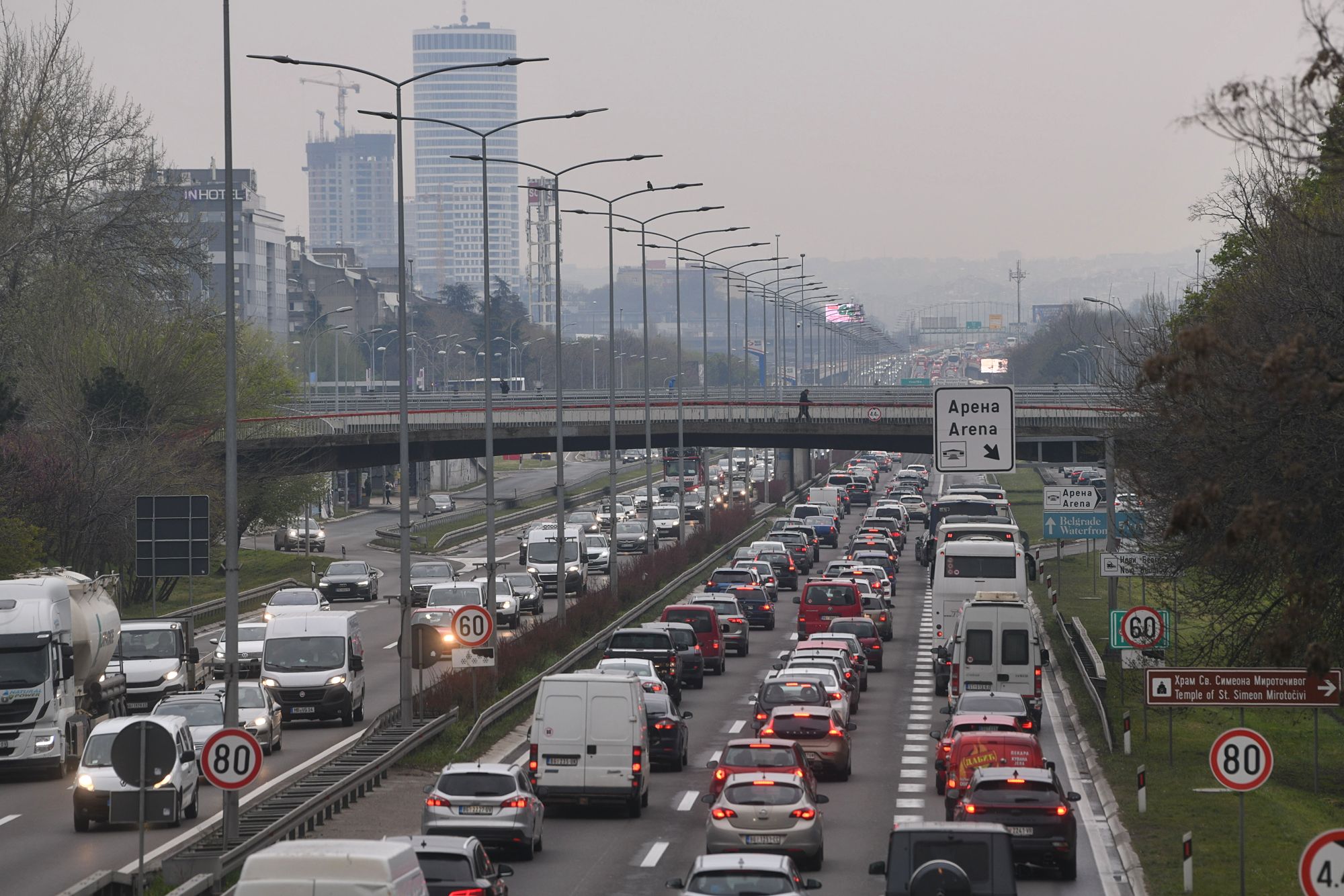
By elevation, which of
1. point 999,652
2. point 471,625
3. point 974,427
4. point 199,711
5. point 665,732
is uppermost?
point 974,427

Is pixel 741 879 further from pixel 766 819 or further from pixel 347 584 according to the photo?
pixel 347 584

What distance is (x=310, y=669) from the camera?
122 ft

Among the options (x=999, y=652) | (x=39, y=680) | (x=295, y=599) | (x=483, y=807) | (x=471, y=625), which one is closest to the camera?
(x=483, y=807)

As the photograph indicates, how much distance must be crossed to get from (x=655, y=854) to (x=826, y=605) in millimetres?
28278

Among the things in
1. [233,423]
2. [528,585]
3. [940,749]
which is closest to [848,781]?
[940,749]

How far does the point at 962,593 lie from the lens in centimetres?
4616

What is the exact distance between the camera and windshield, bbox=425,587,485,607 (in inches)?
2009

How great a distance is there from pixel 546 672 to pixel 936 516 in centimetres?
3482

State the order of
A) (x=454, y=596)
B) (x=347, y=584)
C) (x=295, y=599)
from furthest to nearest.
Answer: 1. (x=347, y=584)
2. (x=295, y=599)
3. (x=454, y=596)

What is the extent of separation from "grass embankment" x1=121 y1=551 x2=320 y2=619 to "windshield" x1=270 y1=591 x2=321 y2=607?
11.6ft

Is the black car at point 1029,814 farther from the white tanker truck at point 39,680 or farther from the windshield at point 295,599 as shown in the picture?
the windshield at point 295,599

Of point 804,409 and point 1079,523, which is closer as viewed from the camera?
point 1079,523

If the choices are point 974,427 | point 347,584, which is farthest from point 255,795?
point 347,584

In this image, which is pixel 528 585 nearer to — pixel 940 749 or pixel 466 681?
pixel 466 681
